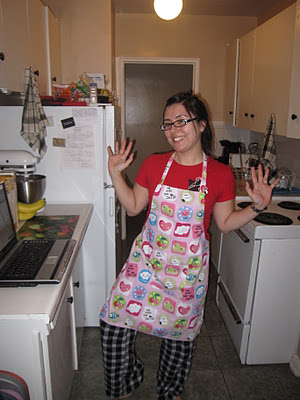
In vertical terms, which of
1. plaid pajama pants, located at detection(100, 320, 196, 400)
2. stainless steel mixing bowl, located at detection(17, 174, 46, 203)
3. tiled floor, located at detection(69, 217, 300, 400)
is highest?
stainless steel mixing bowl, located at detection(17, 174, 46, 203)

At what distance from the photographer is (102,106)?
1953 mm

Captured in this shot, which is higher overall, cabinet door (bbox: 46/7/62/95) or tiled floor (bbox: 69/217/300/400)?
cabinet door (bbox: 46/7/62/95)

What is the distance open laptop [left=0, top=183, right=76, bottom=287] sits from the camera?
43.0 inches

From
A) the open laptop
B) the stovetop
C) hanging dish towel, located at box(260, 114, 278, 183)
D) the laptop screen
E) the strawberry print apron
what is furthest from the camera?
hanging dish towel, located at box(260, 114, 278, 183)

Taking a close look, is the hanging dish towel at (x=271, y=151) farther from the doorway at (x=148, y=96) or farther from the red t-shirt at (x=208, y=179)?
the doorway at (x=148, y=96)

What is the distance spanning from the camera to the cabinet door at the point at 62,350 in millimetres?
1184

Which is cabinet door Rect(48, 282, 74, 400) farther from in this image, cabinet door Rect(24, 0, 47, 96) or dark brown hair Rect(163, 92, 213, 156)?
cabinet door Rect(24, 0, 47, 96)

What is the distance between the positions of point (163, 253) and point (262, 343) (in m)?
0.98

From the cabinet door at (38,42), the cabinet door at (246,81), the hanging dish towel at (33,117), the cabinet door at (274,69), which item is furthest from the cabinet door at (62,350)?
the cabinet door at (246,81)

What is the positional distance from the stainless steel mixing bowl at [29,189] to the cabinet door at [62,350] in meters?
0.56

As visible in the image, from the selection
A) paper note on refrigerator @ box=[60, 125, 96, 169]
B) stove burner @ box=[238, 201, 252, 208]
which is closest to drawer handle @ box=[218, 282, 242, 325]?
stove burner @ box=[238, 201, 252, 208]

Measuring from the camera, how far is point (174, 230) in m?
1.38

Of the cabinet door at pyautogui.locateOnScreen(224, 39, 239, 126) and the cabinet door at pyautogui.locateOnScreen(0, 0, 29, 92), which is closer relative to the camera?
the cabinet door at pyautogui.locateOnScreen(0, 0, 29, 92)

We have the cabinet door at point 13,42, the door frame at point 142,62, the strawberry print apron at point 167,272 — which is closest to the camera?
the strawberry print apron at point 167,272
